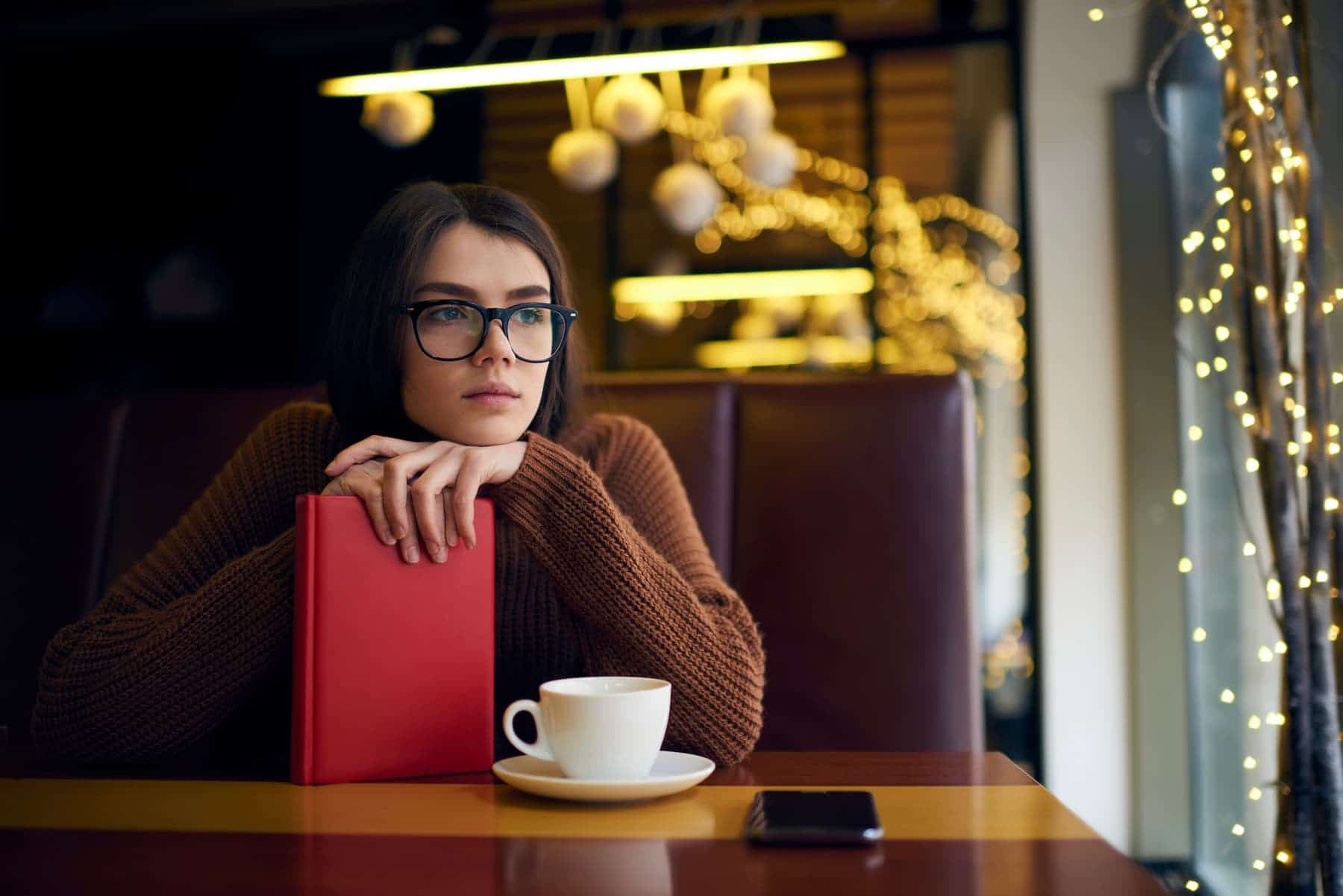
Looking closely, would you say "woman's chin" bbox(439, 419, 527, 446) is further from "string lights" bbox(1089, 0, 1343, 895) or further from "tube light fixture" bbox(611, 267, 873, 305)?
"tube light fixture" bbox(611, 267, 873, 305)

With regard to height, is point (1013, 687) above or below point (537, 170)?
below

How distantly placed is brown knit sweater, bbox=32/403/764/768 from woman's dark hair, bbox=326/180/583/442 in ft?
0.54

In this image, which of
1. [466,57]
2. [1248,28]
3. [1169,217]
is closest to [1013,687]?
[1169,217]

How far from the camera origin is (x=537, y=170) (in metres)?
5.33

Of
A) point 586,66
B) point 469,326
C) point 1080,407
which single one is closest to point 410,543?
point 469,326

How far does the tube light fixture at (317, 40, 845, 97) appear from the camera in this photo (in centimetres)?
244

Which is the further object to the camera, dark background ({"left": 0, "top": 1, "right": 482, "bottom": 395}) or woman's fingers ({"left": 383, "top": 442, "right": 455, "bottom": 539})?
dark background ({"left": 0, "top": 1, "right": 482, "bottom": 395})

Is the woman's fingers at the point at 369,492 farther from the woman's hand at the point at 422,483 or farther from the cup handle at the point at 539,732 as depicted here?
the cup handle at the point at 539,732

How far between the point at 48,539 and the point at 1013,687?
4.14 m

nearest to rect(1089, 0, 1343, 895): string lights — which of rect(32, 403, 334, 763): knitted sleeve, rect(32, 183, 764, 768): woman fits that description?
rect(32, 183, 764, 768): woman

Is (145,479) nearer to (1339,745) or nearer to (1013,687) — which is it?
(1339,745)

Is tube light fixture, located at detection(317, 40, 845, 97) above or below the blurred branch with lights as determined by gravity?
above

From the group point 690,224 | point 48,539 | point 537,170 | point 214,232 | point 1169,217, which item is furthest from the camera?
point 537,170

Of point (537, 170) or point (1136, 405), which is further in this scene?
point (537, 170)
